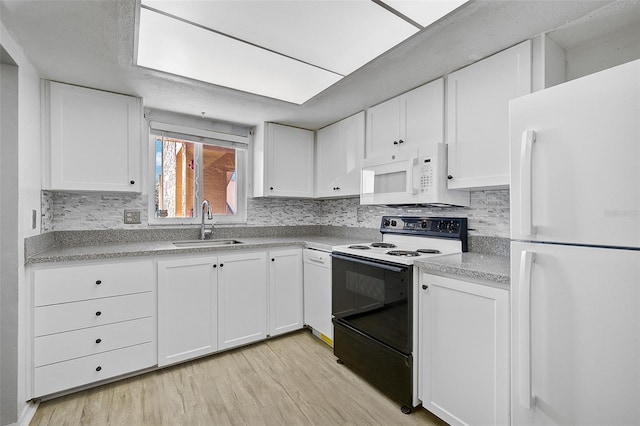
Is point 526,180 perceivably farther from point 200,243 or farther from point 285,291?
A: point 200,243

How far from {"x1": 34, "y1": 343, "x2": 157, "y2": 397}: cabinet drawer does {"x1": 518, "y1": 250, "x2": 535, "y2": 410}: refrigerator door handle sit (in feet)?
7.31

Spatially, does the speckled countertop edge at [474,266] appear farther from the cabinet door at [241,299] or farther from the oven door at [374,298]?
the cabinet door at [241,299]

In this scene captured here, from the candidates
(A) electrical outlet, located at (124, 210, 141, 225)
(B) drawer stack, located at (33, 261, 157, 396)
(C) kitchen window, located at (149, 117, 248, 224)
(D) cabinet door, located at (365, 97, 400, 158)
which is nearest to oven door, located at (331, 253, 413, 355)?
(D) cabinet door, located at (365, 97, 400, 158)

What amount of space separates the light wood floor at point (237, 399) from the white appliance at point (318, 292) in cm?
30

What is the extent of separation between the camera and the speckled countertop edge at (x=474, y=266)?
1.37m

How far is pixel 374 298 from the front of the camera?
1.92 m

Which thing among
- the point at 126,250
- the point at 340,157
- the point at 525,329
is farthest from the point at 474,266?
the point at 126,250

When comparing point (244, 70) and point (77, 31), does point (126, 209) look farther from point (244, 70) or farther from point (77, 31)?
point (244, 70)

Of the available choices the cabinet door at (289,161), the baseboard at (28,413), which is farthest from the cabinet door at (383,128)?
the baseboard at (28,413)

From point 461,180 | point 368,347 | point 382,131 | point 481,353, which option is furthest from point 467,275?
point 382,131

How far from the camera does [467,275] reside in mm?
1476

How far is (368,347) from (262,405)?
75cm

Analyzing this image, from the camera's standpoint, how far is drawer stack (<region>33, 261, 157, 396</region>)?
1794mm

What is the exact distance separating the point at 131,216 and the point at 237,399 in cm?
174
